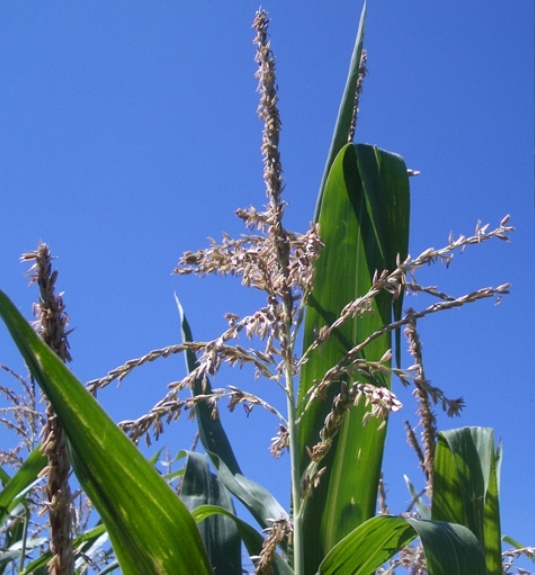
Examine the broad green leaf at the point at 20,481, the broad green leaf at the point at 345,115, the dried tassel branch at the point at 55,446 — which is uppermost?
the broad green leaf at the point at 345,115

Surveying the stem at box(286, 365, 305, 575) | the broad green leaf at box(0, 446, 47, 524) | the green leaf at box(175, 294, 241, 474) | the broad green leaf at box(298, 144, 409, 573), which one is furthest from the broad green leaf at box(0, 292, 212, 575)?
the broad green leaf at box(0, 446, 47, 524)

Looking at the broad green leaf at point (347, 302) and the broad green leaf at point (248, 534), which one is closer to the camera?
the broad green leaf at point (248, 534)

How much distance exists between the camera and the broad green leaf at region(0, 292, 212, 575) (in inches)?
28.6

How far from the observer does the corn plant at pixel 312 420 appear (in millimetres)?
789

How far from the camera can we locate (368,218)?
149 cm

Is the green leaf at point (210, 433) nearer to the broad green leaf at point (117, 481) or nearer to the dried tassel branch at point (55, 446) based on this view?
the broad green leaf at point (117, 481)

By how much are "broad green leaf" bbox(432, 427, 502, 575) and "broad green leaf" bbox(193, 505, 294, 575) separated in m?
0.36

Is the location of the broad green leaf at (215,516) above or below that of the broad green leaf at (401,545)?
above

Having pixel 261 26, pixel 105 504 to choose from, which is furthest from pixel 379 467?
pixel 261 26

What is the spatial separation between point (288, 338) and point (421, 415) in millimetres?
500

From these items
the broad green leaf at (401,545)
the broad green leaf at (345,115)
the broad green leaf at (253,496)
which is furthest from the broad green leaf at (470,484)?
the broad green leaf at (345,115)

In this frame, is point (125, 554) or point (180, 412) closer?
point (125, 554)

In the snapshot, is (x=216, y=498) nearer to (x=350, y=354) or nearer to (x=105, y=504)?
(x=350, y=354)

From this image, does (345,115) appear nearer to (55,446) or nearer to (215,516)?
(215,516)
